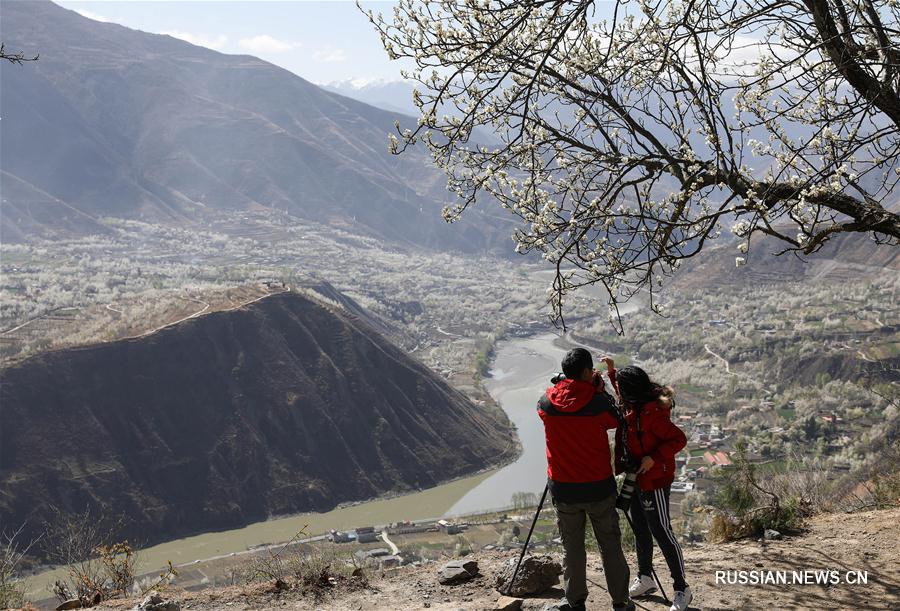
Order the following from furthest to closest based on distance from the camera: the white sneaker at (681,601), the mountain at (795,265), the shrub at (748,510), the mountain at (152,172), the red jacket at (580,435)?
the mountain at (152,172) < the mountain at (795,265) < the shrub at (748,510) < the white sneaker at (681,601) < the red jacket at (580,435)

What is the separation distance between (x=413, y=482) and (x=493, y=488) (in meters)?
4.71

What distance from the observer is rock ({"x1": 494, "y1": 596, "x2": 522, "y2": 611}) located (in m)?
6.18

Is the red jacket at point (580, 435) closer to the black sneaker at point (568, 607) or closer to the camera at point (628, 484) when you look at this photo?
the camera at point (628, 484)

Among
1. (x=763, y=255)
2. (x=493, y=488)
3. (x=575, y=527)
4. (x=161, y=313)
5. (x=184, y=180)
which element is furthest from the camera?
(x=184, y=180)

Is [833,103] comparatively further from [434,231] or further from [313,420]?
[434,231]

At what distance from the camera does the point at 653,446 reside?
567 centimetres

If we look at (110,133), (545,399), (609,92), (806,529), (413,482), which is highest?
(110,133)

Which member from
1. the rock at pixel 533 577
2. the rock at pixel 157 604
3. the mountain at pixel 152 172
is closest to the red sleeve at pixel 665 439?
the rock at pixel 533 577

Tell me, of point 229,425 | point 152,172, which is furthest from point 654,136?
point 152,172

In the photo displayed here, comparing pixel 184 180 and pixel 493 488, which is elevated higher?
pixel 184 180

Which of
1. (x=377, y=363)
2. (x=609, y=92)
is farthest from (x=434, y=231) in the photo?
(x=609, y=92)

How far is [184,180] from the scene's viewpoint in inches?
7077

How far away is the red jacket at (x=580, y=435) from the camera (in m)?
5.27

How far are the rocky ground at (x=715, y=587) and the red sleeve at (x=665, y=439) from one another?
124cm
